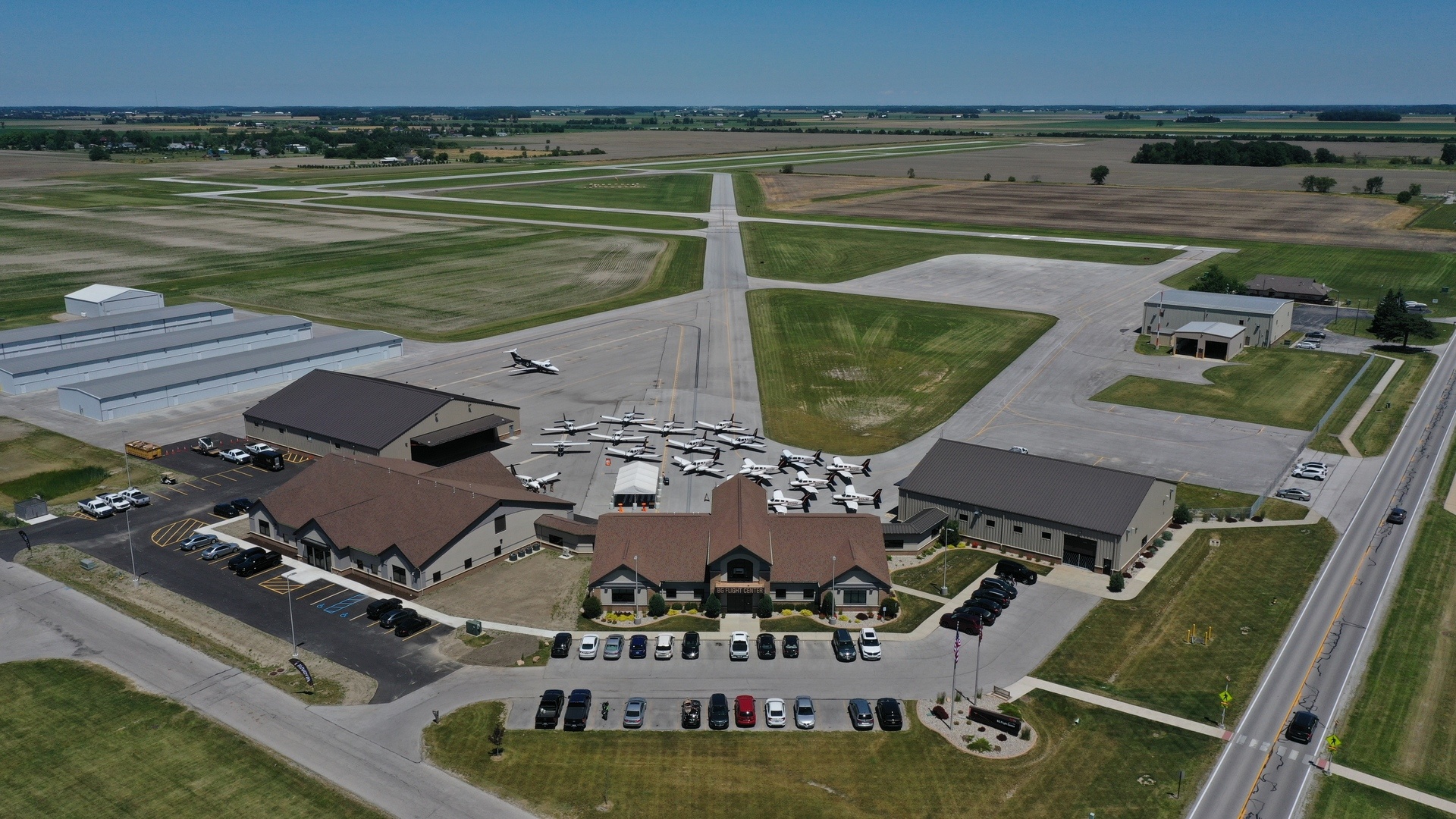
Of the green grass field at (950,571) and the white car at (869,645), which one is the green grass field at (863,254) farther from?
the white car at (869,645)

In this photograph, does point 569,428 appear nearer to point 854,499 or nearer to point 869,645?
point 854,499

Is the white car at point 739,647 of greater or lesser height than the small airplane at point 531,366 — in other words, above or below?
below

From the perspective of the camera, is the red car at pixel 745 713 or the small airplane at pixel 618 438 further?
the small airplane at pixel 618 438

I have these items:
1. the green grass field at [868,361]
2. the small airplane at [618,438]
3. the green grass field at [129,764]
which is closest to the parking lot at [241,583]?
the green grass field at [129,764]

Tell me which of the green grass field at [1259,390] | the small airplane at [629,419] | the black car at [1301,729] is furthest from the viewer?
the green grass field at [1259,390]

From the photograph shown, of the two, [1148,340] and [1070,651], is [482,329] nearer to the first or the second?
[1148,340]

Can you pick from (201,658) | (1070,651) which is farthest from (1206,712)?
(201,658)

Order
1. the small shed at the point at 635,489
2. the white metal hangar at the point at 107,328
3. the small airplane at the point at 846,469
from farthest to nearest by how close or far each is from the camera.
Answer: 1. the white metal hangar at the point at 107,328
2. the small airplane at the point at 846,469
3. the small shed at the point at 635,489
